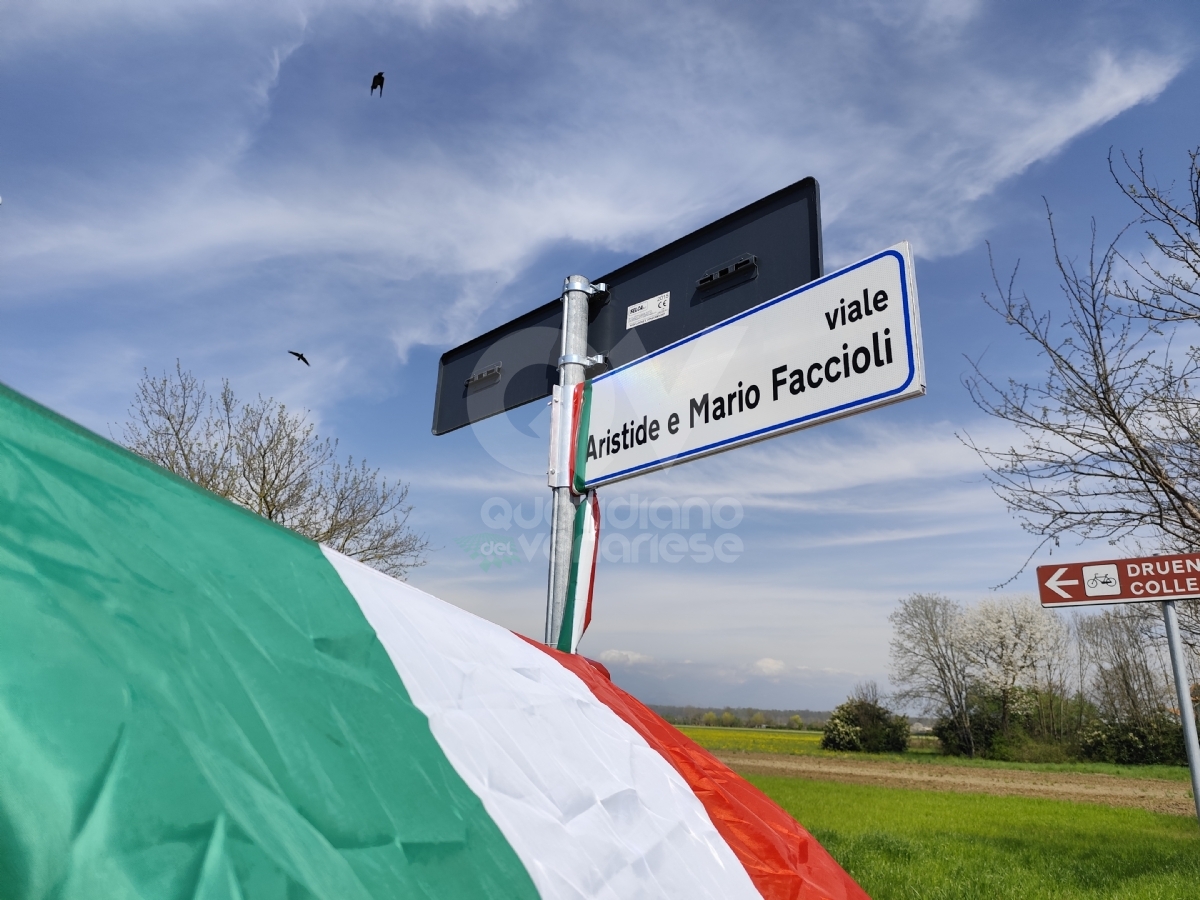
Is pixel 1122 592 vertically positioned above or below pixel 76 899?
above

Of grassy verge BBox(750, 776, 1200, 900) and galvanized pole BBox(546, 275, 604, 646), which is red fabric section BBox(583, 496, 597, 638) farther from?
grassy verge BBox(750, 776, 1200, 900)

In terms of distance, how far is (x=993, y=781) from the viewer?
20484 mm

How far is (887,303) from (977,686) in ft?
125

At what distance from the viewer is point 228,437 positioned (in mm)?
14047

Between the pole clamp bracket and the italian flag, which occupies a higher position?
the pole clamp bracket

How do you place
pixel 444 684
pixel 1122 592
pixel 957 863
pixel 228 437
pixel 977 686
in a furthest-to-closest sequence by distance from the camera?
pixel 977 686
pixel 228 437
pixel 957 863
pixel 1122 592
pixel 444 684

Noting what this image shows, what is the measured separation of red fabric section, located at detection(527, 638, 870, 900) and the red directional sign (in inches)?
161

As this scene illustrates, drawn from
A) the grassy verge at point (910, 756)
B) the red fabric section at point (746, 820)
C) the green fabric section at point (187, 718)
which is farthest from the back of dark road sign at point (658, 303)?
the grassy verge at point (910, 756)

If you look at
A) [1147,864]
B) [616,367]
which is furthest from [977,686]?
[616,367]

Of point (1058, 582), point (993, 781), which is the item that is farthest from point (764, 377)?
point (993, 781)

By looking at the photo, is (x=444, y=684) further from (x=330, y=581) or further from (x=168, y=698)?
(x=168, y=698)

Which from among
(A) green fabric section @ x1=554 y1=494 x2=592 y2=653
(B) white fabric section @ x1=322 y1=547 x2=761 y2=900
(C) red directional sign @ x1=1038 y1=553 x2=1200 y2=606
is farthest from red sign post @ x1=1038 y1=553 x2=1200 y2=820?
(B) white fabric section @ x1=322 y1=547 x2=761 y2=900

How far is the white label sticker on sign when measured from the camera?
9.18 ft

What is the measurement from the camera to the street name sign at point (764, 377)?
203cm
